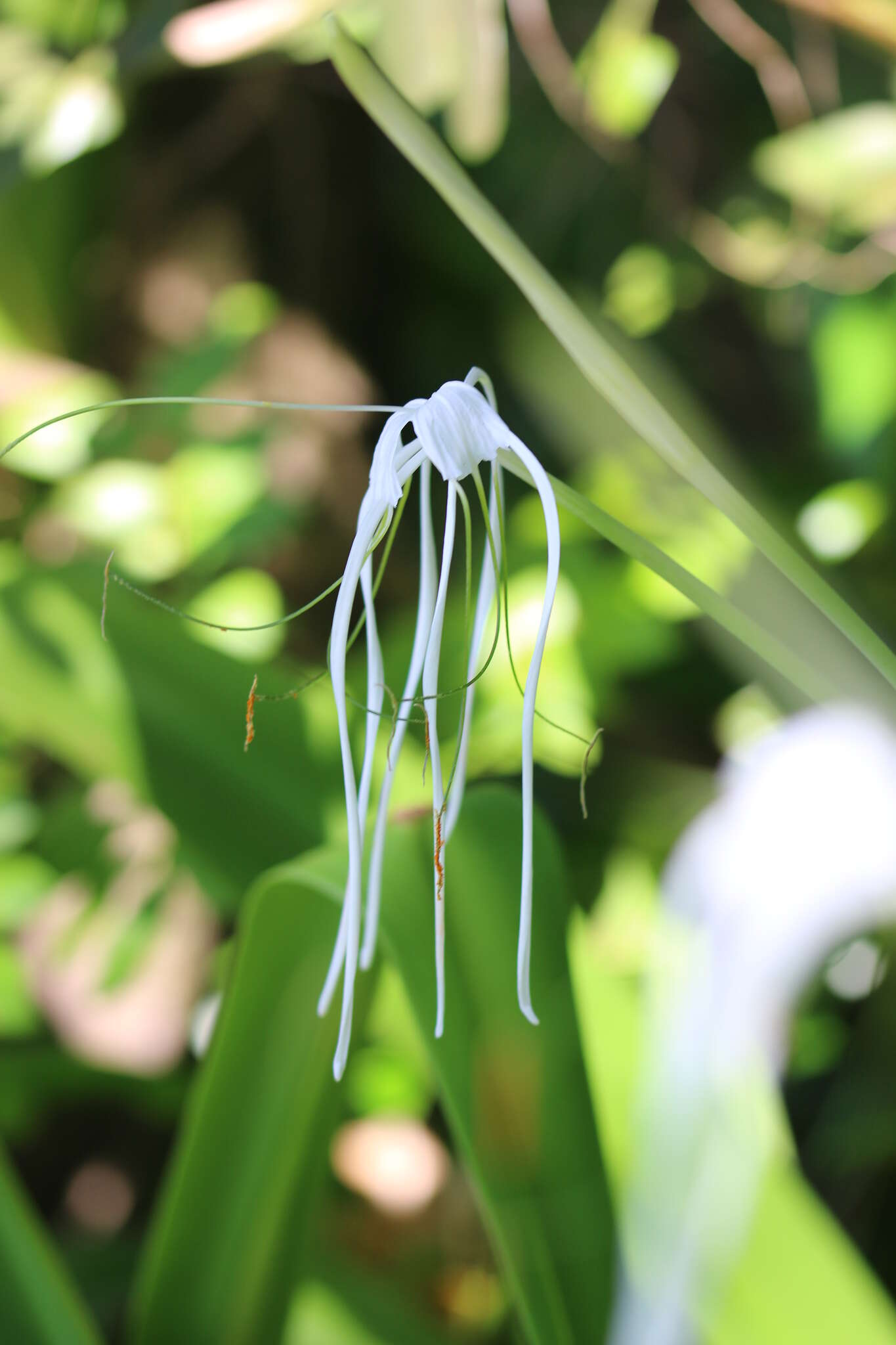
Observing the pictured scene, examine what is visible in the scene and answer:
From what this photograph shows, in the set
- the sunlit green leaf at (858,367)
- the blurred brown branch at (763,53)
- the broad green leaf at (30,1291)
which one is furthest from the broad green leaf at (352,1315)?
the blurred brown branch at (763,53)

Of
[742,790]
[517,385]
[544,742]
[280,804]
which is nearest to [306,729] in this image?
[280,804]

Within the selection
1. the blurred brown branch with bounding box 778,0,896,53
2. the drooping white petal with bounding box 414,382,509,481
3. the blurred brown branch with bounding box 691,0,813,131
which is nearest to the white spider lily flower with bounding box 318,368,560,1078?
the drooping white petal with bounding box 414,382,509,481

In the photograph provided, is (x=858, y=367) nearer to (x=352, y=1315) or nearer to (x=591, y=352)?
(x=591, y=352)

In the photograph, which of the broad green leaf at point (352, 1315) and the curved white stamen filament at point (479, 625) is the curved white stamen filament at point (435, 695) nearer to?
the curved white stamen filament at point (479, 625)

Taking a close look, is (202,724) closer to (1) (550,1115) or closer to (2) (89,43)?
(1) (550,1115)

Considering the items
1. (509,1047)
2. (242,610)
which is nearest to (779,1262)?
(509,1047)

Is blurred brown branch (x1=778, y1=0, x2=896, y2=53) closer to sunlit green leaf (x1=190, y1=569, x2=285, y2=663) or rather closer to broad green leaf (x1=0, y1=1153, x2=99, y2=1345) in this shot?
sunlit green leaf (x1=190, y1=569, x2=285, y2=663)

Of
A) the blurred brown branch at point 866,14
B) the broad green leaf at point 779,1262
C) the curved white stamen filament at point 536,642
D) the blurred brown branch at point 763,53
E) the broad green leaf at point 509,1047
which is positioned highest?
the blurred brown branch at point 763,53
